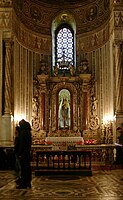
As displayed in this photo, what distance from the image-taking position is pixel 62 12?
79.8 feet

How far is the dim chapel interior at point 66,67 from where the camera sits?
20219 mm

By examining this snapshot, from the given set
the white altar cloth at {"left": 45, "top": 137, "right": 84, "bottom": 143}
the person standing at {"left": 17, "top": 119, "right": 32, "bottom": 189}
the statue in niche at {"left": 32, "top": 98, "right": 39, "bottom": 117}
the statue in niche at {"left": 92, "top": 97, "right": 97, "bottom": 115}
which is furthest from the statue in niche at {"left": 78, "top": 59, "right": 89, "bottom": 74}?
the person standing at {"left": 17, "top": 119, "right": 32, "bottom": 189}

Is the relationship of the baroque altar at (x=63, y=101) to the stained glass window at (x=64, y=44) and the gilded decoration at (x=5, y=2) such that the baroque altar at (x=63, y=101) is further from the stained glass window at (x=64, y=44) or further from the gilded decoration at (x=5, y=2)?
the gilded decoration at (x=5, y=2)

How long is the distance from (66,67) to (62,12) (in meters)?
3.82

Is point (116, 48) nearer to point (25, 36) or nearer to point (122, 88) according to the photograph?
point (122, 88)

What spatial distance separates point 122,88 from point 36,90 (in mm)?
5977

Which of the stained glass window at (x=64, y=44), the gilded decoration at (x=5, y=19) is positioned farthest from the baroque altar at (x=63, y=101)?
the gilded decoration at (x=5, y=19)

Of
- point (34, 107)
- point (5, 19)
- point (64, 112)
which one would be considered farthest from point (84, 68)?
point (5, 19)

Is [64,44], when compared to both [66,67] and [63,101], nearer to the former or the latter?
[66,67]

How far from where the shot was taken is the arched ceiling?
2266cm

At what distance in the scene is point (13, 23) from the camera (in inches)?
776

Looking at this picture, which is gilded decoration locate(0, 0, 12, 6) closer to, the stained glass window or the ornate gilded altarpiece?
the ornate gilded altarpiece

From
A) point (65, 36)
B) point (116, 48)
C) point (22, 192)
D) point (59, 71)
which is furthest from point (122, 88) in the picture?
point (22, 192)

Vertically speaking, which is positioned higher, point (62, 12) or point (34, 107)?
point (62, 12)
